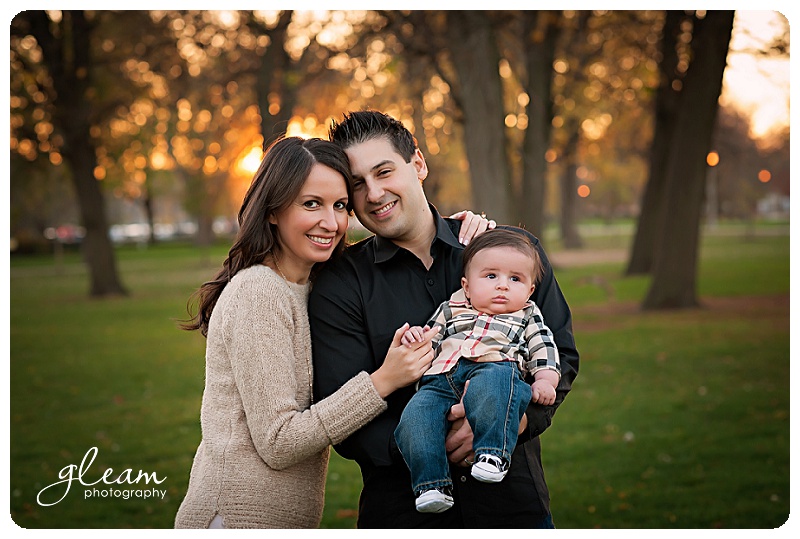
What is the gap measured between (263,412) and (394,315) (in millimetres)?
623

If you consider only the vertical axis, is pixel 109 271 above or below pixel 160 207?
above

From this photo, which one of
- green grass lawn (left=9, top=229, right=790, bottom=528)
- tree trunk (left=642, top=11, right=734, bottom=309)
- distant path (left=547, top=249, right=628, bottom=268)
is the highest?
tree trunk (left=642, top=11, right=734, bottom=309)

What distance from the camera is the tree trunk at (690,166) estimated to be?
13656 millimetres

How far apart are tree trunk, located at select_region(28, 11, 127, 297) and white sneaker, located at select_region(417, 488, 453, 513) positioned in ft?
61.2

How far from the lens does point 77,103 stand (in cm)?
2011

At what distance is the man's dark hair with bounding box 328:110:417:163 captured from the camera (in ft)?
11.2

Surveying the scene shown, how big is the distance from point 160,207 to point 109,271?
65685mm

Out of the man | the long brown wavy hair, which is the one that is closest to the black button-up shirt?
the man

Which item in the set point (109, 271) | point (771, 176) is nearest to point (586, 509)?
point (109, 271)

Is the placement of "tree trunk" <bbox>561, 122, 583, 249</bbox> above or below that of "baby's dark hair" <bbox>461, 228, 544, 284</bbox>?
below

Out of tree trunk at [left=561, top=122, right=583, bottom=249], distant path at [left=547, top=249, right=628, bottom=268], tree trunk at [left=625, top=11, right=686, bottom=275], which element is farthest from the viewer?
tree trunk at [left=561, top=122, right=583, bottom=249]

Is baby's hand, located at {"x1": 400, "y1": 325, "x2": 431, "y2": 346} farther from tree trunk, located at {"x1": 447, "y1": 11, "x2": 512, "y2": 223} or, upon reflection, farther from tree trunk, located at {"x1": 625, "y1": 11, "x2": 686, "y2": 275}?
tree trunk, located at {"x1": 625, "y1": 11, "x2": 686, "y2": 275}

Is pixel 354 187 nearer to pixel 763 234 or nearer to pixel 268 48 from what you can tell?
pixel 268 48

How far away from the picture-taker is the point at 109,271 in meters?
21.9
